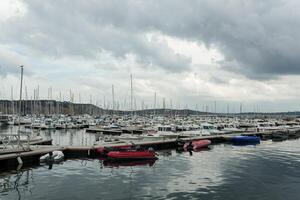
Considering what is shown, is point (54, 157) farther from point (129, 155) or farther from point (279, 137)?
A: point (279, 137)

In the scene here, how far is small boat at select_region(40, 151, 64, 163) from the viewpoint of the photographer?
150 ft

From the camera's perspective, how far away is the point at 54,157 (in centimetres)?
4634

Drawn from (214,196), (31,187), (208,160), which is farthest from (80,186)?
(208,160)

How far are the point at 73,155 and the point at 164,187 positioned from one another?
2155cm

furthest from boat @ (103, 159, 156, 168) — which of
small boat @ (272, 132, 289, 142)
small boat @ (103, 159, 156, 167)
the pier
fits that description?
small boat @ (272, 132, 289, 142)

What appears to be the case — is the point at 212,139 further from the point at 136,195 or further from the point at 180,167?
the point at 136,195

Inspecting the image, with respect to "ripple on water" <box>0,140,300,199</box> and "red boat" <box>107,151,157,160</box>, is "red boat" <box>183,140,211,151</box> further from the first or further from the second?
"red boat" <box>107,151,157,160</box>

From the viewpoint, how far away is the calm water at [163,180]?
31197 millimetres

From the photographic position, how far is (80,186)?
33.9m

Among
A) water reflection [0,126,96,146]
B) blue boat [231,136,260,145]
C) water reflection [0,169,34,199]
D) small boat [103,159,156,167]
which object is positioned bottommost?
water reflection [0,169,34,199]

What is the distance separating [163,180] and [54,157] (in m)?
16.4

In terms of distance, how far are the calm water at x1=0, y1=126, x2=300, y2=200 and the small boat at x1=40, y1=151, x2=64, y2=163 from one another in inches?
45.8

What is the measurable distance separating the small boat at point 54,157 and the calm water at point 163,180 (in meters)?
1.16

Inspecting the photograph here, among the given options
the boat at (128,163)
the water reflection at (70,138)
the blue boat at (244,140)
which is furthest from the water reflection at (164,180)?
the water reflection at (70,138)
